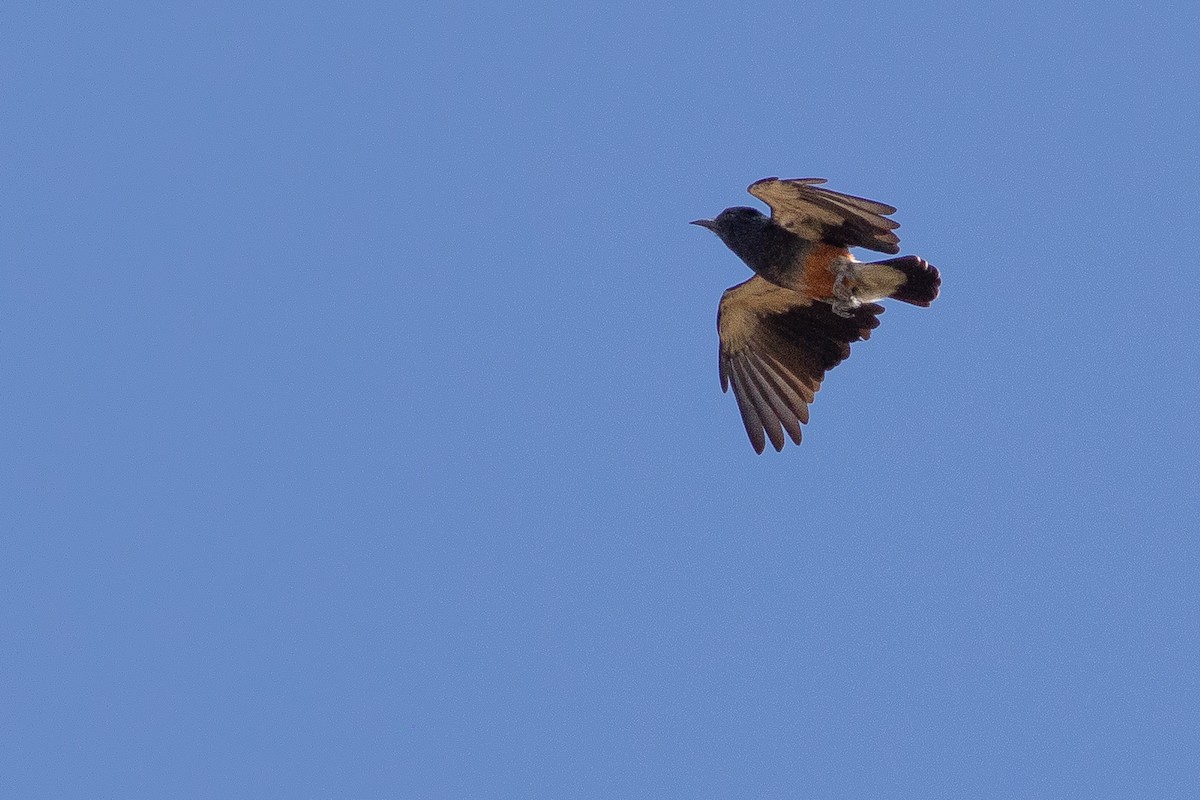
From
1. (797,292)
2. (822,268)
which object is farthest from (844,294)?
(797,292)

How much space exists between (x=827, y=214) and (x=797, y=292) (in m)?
1.15

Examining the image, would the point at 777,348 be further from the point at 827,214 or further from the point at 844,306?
the point at 827,214

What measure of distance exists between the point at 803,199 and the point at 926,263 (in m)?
1.21

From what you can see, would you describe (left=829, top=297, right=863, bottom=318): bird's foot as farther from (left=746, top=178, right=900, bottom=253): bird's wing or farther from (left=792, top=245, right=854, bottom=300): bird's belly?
(left=746, top=178, right=900, bottom=253): bird's wing

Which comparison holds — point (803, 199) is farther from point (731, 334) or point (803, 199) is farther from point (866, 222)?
point (731, 334)

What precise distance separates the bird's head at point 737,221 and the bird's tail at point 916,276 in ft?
3.41

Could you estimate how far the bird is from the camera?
1304cm

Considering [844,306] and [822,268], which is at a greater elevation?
[822,268]

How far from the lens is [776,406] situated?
1421 cm

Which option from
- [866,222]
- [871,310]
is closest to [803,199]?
[866,222]

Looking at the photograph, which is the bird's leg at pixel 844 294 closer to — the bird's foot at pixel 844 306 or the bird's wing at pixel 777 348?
the bird's foot at pixel 844 306

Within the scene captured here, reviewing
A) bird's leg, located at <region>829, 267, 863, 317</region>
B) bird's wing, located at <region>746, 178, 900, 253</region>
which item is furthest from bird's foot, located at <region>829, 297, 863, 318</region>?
bird's wing, located at <region>746, 178, 900, 253</region>

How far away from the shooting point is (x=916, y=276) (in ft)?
43.4

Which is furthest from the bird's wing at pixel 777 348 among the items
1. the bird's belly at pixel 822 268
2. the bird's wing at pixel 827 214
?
the bird's wing at pixel 827 214
